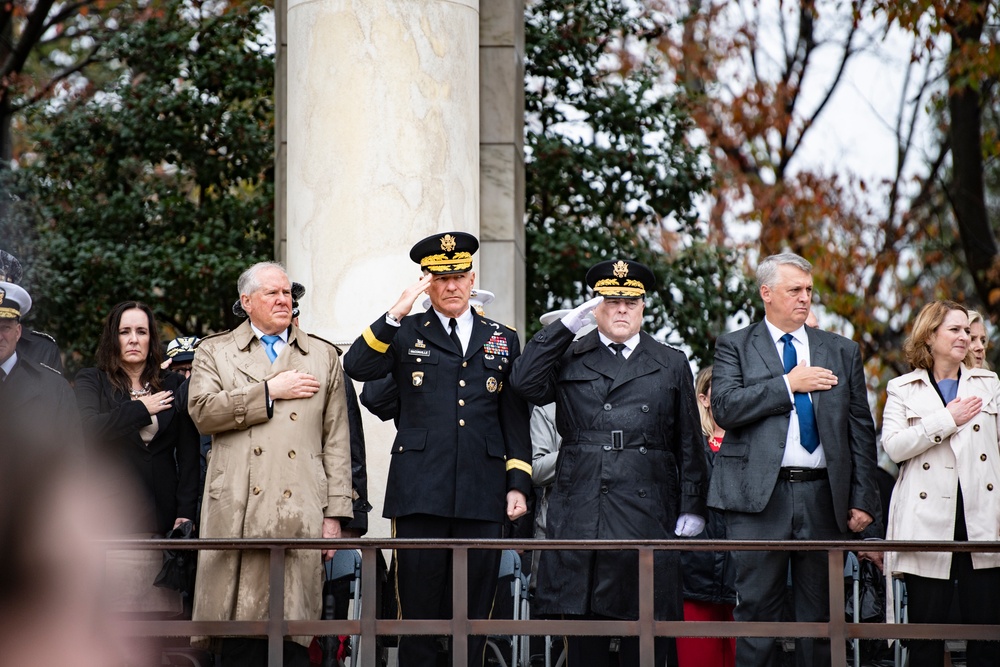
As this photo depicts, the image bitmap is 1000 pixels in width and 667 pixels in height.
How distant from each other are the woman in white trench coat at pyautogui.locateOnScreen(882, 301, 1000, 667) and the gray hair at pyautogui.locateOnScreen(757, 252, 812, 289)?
819 mm

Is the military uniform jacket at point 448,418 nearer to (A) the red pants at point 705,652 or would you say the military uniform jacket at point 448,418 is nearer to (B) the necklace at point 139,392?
(B) the necklace at point 139,392

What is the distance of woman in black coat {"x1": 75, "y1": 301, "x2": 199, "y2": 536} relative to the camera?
7.22 meters

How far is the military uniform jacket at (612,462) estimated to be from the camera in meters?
6.72

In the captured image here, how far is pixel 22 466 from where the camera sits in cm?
381

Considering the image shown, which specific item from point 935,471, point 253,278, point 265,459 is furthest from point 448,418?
point 935,471

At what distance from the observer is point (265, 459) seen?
680 centimetres

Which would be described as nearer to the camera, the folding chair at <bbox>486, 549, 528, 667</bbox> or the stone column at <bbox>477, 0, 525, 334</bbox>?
the folding chair at <bbox>486, 549, 528, 667</bbox>

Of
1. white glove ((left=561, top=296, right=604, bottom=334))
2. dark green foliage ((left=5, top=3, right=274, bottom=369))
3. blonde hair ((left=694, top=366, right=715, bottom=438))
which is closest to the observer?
white glove ((left=561, top=296, right=604, bottom=334))

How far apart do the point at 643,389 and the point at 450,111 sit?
9.24 feet

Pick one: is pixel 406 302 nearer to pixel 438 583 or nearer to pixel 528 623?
pixel 438 583

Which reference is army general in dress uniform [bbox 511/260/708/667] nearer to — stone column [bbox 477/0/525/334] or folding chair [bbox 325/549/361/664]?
folding chair [bbox 325/549/361/664]

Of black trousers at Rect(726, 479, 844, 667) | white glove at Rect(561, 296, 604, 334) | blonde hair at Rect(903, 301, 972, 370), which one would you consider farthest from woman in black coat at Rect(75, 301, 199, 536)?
blonde hair at Rect(903, 301, 972, 370)

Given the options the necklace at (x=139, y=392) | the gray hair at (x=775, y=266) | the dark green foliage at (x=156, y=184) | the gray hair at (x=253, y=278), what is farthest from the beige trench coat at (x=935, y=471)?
the dark green foliage at (x=156, y=184)

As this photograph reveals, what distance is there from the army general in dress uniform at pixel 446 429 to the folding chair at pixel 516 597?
0.68m
